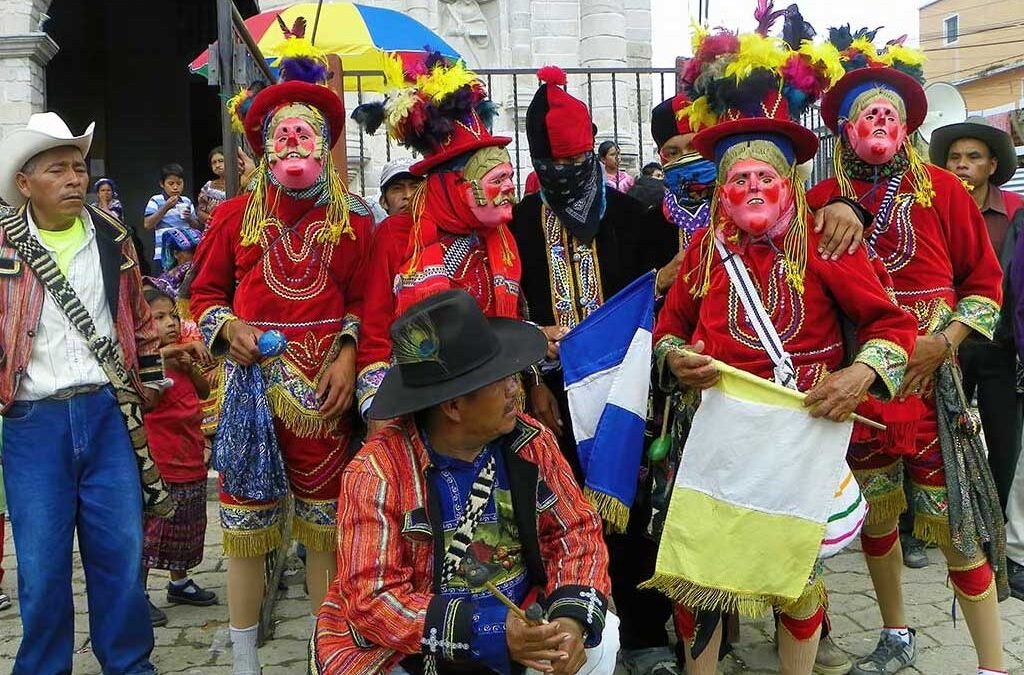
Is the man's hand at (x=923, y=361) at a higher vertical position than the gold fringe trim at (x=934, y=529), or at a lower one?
higher

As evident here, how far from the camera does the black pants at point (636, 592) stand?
13.6 ft

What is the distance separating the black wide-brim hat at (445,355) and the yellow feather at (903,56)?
1.93 meters

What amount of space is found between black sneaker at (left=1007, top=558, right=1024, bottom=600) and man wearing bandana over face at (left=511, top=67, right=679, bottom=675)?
1.90m

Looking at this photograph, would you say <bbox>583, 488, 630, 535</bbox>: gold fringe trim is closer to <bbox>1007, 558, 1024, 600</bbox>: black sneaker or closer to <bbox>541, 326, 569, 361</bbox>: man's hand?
<bbox>541, 326, 569, 361</bbox>: man's hand

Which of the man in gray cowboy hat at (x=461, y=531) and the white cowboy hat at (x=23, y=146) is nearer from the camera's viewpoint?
the man in gray cowboy hat at (x=461, y=531)

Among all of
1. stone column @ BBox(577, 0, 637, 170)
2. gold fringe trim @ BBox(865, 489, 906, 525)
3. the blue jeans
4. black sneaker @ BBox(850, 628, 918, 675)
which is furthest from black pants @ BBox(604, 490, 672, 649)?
stone column @ BBox(577, 0, 637, 170)

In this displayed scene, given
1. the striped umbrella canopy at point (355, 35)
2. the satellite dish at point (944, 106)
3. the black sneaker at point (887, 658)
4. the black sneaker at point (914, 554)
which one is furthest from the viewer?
the striped umbrella canopy at point (355, 35)

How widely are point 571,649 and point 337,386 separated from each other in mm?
1568

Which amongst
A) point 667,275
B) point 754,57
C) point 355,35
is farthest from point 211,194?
point 754,57

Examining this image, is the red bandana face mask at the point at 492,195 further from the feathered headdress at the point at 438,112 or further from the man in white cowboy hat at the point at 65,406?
the man in white cowboy hat at the point at 65,406

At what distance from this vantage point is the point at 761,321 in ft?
10.6

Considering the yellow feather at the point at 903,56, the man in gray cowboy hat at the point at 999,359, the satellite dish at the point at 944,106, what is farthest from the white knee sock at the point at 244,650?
the satellite dish at the point at 944,106

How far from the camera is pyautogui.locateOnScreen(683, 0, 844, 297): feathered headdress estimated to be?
3232mm

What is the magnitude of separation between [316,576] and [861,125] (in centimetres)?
264
